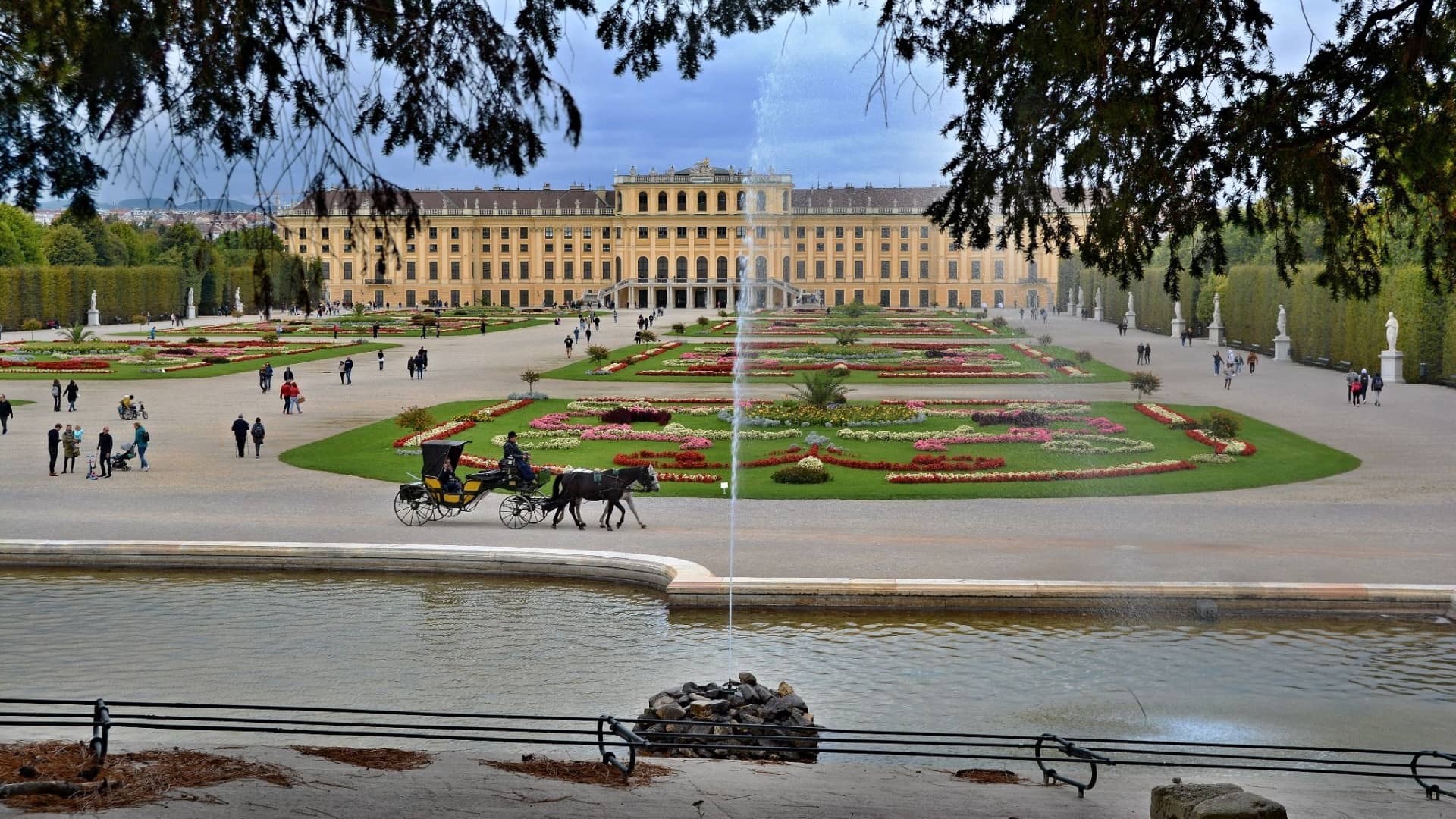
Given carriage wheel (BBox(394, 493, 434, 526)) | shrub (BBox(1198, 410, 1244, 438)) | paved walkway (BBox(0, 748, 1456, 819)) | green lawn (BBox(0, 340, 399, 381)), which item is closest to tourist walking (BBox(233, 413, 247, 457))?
carriage wheel (BBox(394, 493, 434, 526))

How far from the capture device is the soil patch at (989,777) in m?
6.73

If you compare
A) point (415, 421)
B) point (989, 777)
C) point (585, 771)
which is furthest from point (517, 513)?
point (415, 421)

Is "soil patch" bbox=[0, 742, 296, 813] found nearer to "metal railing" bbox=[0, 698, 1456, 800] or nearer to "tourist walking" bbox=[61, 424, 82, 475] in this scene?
"metal railing" bbox=[0, 698, 1456, 800]

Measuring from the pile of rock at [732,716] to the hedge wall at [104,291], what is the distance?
52.4 meters

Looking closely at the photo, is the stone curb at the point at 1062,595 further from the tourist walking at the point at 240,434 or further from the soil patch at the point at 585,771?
the tourist walking at the point at 240,434

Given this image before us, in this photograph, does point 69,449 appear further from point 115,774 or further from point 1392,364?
point 1392,364

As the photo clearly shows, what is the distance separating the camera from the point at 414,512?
14.4 m

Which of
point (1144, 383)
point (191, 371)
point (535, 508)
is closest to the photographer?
point (535, 508)

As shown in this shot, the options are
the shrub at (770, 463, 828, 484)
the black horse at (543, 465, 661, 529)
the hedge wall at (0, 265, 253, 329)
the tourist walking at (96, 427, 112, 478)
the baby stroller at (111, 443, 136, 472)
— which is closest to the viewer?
the black horse at (543, 465, 661, 529)

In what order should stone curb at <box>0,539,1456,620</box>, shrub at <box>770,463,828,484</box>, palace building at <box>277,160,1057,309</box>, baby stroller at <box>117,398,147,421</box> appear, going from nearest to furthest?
stone curb at <box>0,539,1456,620</box> < shrub at <box>770,463,828,484</box> < baby stroller at <box>117,398,147,421</box> < palace building at <box>277,160,1057,309</box>

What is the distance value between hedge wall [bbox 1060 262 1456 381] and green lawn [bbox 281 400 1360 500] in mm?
2887

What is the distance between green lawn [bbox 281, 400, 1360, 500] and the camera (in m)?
16.9

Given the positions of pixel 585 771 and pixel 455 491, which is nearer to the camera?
pixel 585 771

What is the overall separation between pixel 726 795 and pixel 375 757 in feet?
5.91
